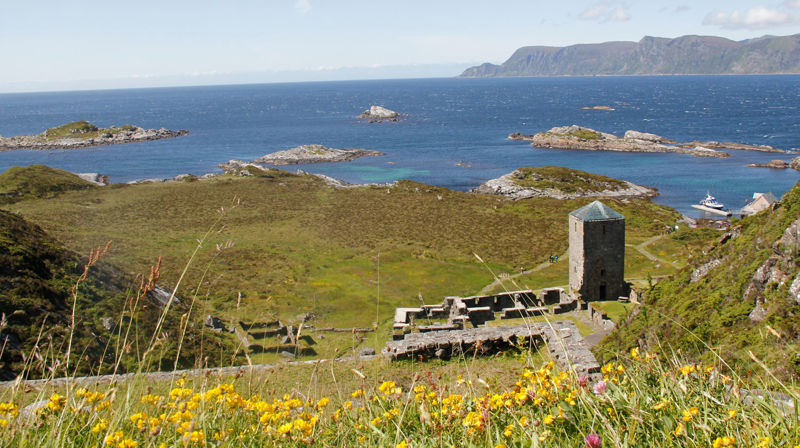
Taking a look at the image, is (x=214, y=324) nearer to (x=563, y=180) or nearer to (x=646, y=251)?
(x=646, y=251)

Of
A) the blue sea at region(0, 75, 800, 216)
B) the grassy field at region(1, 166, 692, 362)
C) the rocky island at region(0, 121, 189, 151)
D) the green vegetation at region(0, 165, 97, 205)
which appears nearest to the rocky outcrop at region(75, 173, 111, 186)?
the blue sea at region(0, 75, 800, 216)

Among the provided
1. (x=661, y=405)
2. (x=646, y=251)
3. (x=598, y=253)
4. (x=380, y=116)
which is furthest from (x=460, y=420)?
(x=380, y=116)

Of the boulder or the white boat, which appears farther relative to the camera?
the white boat

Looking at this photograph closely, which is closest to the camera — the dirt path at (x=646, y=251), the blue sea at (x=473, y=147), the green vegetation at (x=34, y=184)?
the dirt path at (x=646, y=251)

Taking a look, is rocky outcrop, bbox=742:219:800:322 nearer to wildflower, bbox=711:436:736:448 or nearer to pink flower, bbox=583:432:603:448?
wildflower, bbox=711:436:736:448

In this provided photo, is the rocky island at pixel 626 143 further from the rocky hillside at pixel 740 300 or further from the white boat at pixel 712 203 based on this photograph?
the rocky hillside at pixel 740 300

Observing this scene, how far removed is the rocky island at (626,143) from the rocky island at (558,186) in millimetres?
34833

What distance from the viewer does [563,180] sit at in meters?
75.2

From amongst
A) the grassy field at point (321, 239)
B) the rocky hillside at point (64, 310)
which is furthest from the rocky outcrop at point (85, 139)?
the rocky hillside at point (64, 310)

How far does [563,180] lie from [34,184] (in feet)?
208

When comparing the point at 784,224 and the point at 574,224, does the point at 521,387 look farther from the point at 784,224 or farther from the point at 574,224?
the point at 574,224

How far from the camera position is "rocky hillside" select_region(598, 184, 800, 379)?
436 inches

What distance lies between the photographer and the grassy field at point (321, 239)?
1119 inches

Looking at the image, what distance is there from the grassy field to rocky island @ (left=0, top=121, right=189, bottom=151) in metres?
82.0
